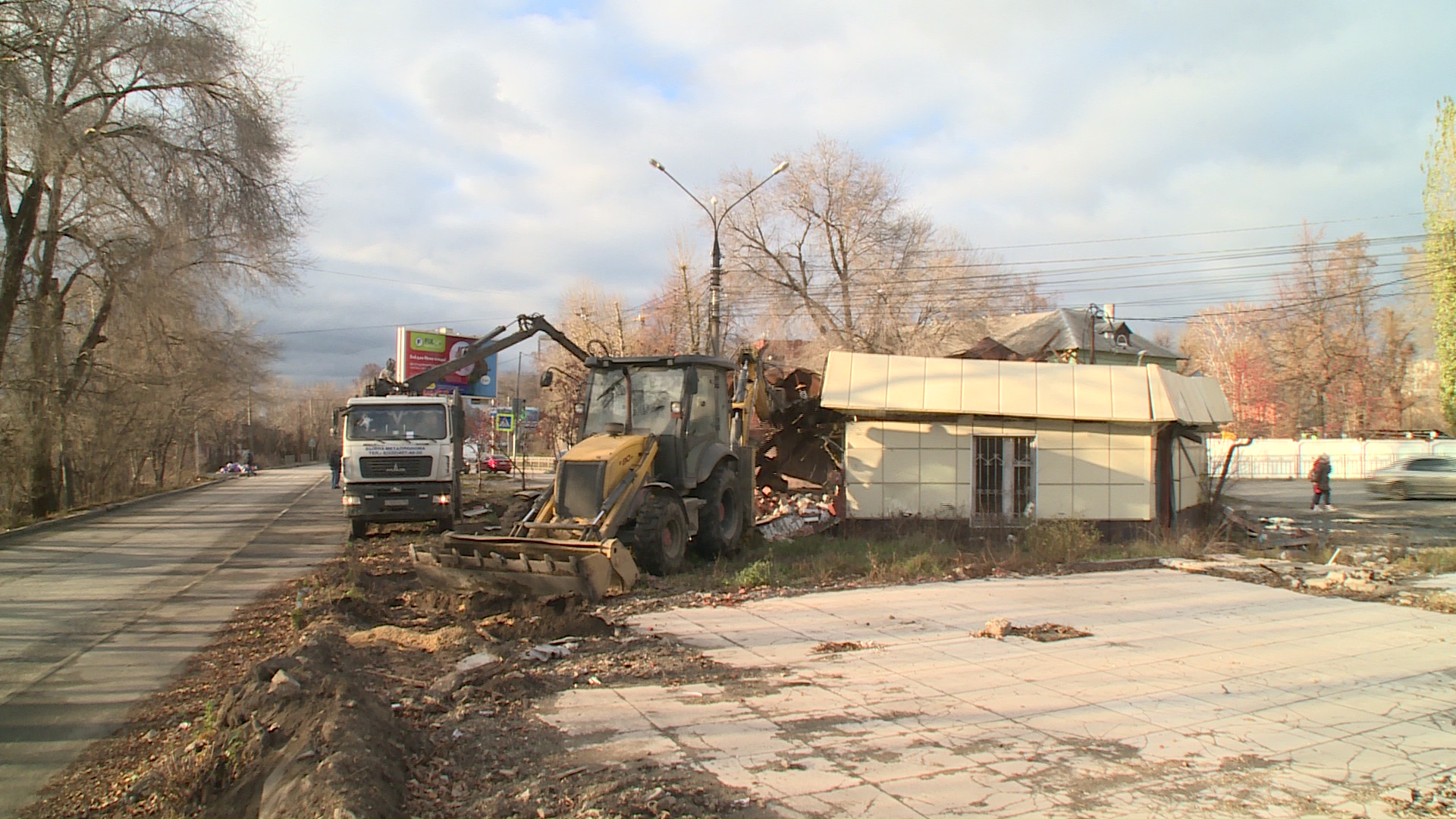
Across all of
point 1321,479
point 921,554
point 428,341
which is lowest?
point 921,554

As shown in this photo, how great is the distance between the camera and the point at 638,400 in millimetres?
11969

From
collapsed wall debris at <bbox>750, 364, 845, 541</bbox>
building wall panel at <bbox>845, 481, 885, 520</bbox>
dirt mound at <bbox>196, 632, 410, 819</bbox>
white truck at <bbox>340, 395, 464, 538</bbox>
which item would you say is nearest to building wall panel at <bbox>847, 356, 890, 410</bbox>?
collapsed wall debris at <bbox>750, 364, 845, 541</bbox>

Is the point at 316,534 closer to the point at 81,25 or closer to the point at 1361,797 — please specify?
the point at 81,25

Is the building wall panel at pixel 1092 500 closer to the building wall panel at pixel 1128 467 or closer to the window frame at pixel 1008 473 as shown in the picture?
the building wall panel at pixel 1128 467

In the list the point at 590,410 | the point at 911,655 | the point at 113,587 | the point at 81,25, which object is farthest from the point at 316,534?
the point at 911,655

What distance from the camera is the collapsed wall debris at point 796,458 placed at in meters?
16.6

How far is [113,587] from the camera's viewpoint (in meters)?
11.0

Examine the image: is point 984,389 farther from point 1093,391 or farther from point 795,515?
point 795,515

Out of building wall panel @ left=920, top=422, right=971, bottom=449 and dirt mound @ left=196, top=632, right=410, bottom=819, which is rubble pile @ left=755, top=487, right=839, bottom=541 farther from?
dirt mound @ left=196, top=632, right=410, bottom=819

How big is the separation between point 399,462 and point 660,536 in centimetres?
734

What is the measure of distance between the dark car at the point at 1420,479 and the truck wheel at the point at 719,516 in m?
27.7

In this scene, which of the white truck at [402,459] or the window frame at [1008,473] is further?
the white truck at [402,459]

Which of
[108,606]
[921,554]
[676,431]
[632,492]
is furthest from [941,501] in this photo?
[108,606]

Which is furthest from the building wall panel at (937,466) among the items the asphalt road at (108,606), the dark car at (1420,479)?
A: the dark car at (1420,479)
